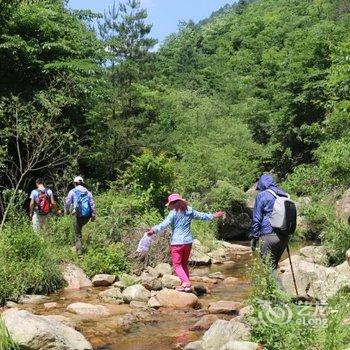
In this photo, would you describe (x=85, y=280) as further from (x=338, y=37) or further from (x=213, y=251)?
(x=338, y=37)

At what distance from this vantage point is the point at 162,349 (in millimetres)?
6512

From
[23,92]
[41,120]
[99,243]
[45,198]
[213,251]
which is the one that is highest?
[23,92]

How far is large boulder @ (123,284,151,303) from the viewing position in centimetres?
923

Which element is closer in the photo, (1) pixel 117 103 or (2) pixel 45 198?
(2) pixel 45 198

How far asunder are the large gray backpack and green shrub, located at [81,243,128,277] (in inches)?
194

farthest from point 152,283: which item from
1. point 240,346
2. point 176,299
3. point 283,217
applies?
point 240,346

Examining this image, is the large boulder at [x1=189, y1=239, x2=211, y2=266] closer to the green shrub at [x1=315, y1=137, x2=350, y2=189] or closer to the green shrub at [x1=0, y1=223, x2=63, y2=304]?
the green shrub at [x1=315, y1=137, x2=350, y2=189]

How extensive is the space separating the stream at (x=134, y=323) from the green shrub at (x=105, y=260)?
942 mm

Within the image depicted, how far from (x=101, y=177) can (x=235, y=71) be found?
35.7 meters

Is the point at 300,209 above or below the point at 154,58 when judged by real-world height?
below

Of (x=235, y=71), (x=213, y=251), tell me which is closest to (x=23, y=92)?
(x=213, y=251)

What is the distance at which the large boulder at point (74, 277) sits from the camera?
10.4 metres

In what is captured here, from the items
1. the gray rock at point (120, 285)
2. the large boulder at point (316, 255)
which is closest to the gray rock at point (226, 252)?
the large boulder at point (316, 255)

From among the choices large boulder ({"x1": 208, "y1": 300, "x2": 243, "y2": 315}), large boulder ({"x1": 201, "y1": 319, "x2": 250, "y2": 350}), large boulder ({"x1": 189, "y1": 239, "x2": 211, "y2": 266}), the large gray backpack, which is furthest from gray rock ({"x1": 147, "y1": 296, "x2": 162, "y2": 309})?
large boulder ({"x1": 189, "y1": 239, "x2": 211, "y2": 266})
